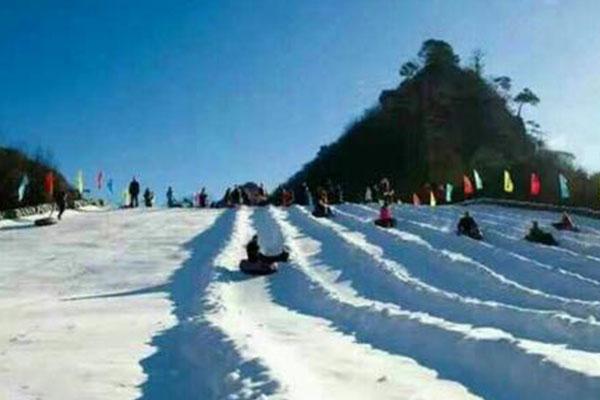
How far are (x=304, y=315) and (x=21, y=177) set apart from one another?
61896 millimetres

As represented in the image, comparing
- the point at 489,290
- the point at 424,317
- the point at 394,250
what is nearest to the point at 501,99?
the point at 394,250

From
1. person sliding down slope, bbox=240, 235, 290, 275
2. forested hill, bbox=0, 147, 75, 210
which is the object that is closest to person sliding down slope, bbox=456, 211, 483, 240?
person sliding down slope, bbox=240, 235, 290, 275

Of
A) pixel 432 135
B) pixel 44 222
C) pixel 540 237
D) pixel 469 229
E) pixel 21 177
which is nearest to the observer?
pixel 540 237

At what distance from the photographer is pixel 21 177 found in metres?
75.9

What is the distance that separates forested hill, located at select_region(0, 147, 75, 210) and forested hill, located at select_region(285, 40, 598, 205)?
28485mm

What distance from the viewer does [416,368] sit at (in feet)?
35.3

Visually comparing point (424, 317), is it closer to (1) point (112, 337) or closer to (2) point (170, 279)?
(1) point (112, 337)

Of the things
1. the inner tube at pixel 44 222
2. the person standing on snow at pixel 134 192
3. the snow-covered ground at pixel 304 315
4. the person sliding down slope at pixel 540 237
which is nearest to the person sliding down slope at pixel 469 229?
the snow-covered ground at pixel 304 315

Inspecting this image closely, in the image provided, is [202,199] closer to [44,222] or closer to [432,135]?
[44,222]

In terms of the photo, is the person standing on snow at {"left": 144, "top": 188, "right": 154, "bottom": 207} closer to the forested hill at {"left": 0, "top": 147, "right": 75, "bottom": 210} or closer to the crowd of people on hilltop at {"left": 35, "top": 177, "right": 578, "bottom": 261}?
the crowd of people on hilltop at {"left": 35, "top": 177, "right": 578, "bottom": 261}

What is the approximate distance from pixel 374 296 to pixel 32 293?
24.9 feet

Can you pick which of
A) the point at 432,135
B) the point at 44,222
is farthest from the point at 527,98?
the point at 44,222

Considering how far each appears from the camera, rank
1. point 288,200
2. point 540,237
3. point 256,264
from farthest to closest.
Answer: point 288,200 → point 540,237 → point 256,264

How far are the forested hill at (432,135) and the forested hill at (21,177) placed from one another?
93.5 ft
